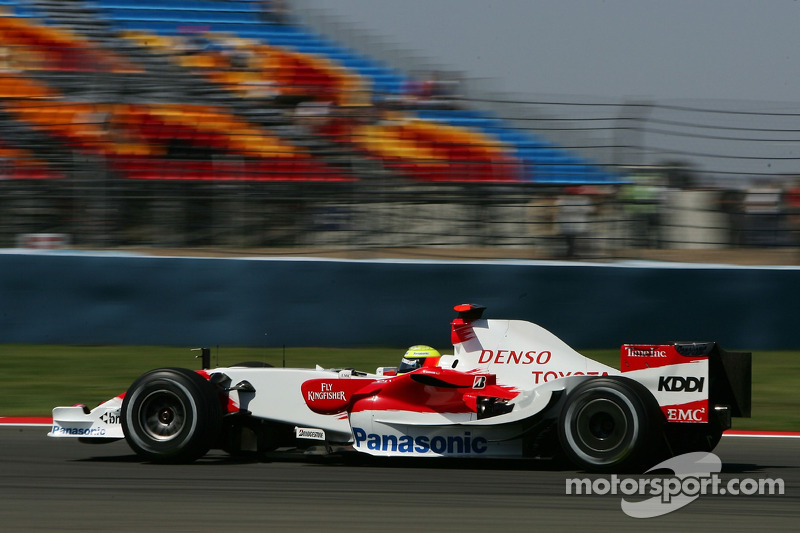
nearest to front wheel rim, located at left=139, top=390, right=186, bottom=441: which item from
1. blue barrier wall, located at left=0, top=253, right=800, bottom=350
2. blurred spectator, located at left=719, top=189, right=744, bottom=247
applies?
blue barrier wall, located at left=0, top=253, right=800, bottom=350

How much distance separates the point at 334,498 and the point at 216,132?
8.39m

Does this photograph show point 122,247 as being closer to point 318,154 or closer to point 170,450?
point 318,154

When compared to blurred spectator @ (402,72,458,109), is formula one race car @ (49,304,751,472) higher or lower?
lower

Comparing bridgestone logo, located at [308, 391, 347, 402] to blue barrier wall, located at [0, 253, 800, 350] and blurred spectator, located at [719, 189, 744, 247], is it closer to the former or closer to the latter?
blue barrier wall, located at [0, 253, 800, 350]

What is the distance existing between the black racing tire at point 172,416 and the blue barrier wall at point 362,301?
4.80 meters

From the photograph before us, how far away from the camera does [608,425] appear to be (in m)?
5.76

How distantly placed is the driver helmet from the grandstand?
524 centimetres

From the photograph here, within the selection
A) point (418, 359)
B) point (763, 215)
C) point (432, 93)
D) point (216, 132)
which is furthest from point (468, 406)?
point (432, 93)

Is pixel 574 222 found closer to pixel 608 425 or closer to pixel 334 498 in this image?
pixel 608 425

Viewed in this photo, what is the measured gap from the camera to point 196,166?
11883 millimetres

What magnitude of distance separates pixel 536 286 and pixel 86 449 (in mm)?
5429

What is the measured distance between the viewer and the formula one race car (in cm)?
575

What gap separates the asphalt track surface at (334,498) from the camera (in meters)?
4.73

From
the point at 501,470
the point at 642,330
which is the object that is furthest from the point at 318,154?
the point at 501,470
